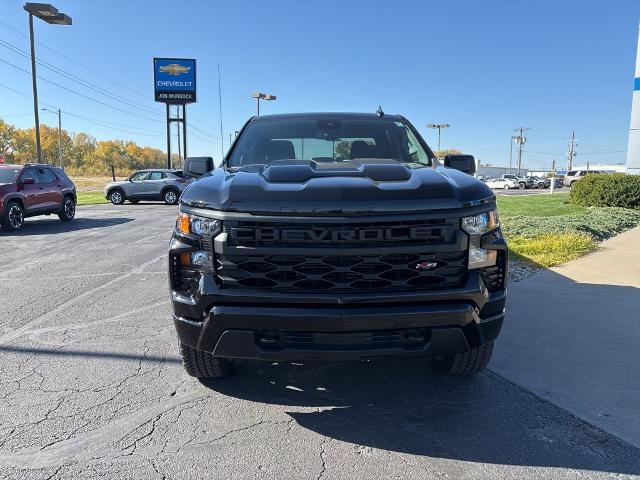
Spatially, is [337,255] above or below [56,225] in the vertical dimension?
above

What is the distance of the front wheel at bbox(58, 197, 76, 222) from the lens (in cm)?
1353

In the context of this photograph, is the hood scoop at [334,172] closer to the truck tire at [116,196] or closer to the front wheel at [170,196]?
the front wheel at [170,196]

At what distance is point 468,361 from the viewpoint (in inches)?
124

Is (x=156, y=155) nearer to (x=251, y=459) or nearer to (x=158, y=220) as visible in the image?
(x=158, y=220)

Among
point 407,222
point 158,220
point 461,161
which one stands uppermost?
point 461,161

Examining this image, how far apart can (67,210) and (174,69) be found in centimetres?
2334

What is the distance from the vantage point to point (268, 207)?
98.3 inches

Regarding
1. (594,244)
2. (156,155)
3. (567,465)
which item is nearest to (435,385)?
(567,465)

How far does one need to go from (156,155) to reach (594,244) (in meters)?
139

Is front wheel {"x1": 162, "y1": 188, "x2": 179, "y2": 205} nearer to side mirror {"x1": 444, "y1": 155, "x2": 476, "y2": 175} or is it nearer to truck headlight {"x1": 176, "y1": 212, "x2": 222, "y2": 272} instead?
side mirror {"x1": 444, "y1": 155, "x2": 476, "y2": 175}

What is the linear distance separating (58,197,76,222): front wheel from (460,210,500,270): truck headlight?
13.5 meters

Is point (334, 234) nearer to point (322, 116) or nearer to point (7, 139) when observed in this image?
point (322, 116)

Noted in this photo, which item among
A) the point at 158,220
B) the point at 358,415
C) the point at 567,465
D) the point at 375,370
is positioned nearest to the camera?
the point at 567,465

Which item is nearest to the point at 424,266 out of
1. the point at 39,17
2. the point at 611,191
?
the point at 611,191
